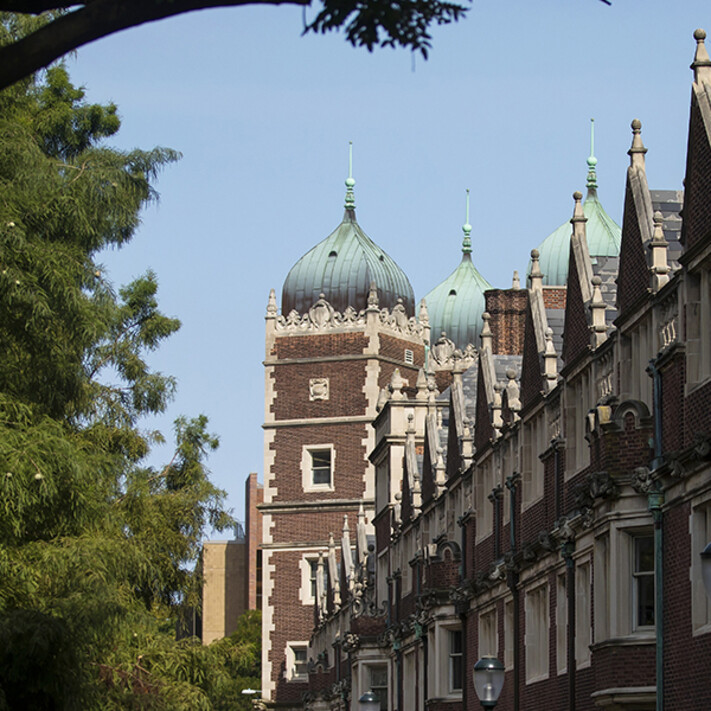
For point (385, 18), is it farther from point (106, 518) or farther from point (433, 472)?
point (433, 472)

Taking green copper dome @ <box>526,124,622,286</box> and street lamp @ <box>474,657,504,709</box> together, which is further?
green copper dome @ <box>526,124,622,286</box>

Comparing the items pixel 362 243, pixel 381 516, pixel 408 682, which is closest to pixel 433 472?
pixel 408 682

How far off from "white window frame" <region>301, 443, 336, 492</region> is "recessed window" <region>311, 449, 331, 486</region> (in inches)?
3.5

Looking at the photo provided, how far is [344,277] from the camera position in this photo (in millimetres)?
77125

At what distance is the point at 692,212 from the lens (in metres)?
21.0

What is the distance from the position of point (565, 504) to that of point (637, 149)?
611cm

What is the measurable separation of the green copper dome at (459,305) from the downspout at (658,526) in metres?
60.7

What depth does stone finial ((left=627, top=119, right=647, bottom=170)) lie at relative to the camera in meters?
24.3

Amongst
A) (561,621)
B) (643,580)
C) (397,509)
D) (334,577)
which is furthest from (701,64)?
(334,577)

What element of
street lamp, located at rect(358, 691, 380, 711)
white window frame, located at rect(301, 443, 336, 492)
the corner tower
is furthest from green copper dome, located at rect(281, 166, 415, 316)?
street lamp, located at rect(358, 691, 380, 711)

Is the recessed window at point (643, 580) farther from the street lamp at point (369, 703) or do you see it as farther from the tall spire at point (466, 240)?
the tall spire at point (466, 240)

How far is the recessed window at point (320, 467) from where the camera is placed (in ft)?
244

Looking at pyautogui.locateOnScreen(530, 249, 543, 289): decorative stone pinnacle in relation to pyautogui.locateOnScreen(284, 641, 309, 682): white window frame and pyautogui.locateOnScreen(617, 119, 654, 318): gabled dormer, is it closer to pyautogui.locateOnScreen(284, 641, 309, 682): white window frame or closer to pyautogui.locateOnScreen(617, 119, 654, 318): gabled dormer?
pyautogui.locateOnScreen(617, 119, 654, 318): gabled dormer


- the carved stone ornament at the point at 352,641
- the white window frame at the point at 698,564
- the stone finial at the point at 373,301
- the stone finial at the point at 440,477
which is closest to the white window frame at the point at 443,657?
the stone finial at the point at 440,477
